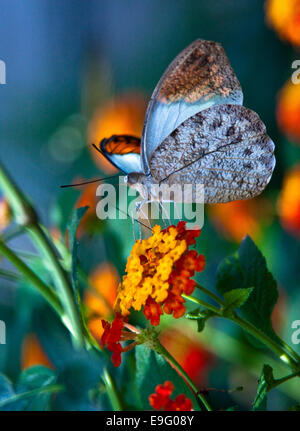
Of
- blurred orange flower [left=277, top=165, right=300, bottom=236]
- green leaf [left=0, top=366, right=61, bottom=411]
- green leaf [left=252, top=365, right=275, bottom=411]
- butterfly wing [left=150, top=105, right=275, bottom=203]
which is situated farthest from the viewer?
blurred orange flower [left=277, top=165, right=300, bottom=236]

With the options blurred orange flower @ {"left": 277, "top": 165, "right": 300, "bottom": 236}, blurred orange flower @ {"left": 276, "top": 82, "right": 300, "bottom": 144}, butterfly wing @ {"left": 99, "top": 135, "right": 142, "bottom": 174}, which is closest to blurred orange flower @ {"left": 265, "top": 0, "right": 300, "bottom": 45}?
blurred orange flower @ {"left": 276, "top": 82, "right": 300, "bottom": 144}

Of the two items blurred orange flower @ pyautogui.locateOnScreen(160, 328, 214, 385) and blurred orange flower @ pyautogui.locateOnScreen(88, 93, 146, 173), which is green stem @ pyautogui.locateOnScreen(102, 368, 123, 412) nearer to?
blurred orange flower @ pyautogui.locateOnScreen(160, 328, 214, 385)

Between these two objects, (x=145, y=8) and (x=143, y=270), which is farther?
(x=145, y=8)

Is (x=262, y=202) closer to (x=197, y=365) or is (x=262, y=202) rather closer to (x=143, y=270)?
(x=197, y=365)

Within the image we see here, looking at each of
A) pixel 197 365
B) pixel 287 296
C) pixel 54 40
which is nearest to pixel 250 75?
pixel 287 296

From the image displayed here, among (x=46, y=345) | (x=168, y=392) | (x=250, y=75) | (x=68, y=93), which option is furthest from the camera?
(x=68, y=93)

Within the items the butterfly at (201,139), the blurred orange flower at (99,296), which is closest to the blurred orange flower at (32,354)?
the blurred orange flower at (99,296)

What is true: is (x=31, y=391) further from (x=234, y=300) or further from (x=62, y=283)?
(x=234, y=300)
